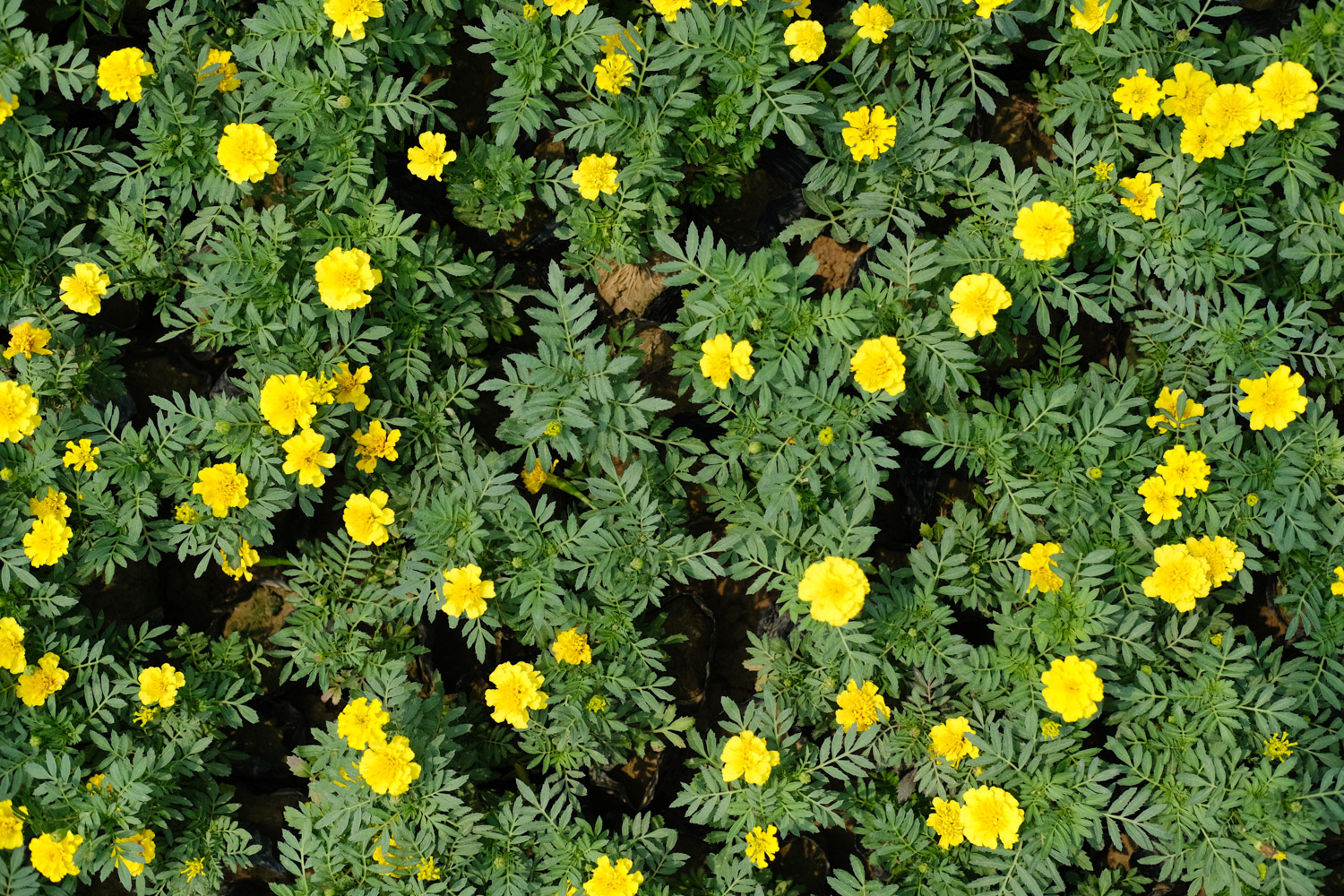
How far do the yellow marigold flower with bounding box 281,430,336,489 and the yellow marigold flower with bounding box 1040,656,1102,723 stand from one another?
2367 millimetres

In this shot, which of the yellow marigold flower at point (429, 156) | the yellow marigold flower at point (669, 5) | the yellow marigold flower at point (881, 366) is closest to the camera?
the yellow marigold flower at point (881, 366)

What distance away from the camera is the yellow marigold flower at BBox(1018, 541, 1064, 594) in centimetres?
297

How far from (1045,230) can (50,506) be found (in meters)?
3.35

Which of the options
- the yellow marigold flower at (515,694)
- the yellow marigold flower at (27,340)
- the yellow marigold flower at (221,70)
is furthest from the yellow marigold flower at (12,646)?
the yellow marigold flower at (221,70)

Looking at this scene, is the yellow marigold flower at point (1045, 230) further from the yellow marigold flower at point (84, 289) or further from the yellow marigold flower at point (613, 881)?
the yellow marigold flower at point (84, 289)

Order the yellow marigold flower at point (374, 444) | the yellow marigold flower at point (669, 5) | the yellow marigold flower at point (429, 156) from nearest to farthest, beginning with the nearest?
1. the yellow marigold flower at point (669, 5)
2. the yellow marigold flower at point (429, 156)
3. the yellow marigold flower at point (374, 444)

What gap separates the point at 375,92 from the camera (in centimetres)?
310

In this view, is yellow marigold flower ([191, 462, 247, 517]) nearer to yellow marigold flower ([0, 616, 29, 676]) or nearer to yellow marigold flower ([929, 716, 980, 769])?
yellow marigold flower ([0, 616, 29, 676])

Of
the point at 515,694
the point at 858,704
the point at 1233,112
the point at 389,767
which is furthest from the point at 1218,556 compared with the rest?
the point at 389,767

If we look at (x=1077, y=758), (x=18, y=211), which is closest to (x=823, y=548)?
(x=1077, y=758)

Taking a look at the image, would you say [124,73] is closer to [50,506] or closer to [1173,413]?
[50,506]

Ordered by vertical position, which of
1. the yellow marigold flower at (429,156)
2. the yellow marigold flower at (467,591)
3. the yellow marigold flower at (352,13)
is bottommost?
the yellow marigold flower at (467,591)

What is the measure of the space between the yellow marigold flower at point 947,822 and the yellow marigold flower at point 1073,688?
0.48 m

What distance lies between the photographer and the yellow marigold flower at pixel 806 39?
2.87 metres
